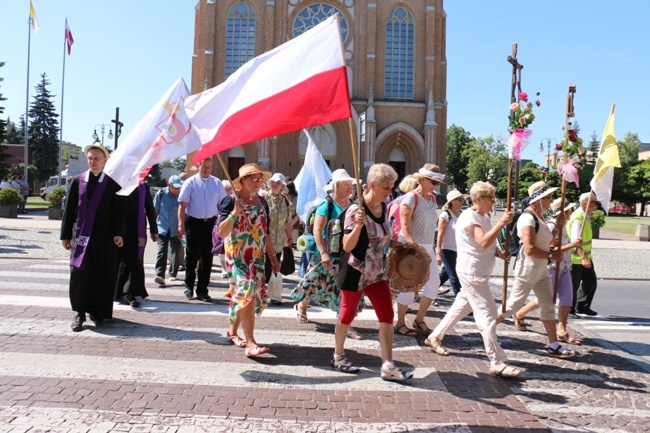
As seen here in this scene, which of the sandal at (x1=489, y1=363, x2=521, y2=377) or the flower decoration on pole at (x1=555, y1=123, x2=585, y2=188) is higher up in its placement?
the flower decoration on pole at (x1=555, y1=123, x2=585, y2=188)

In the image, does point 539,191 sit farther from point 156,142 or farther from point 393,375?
point 156,142

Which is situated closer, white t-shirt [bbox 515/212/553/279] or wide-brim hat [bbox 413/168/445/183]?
white t-shirt [bbox 515/212/553/279]

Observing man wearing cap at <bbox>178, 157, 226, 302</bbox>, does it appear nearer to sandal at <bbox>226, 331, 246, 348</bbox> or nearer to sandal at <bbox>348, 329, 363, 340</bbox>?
sandal at <bbox>226, 331, 246, 348</bbox>

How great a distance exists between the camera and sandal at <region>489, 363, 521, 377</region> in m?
5.02

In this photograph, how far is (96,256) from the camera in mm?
6512

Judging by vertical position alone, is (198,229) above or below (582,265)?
above

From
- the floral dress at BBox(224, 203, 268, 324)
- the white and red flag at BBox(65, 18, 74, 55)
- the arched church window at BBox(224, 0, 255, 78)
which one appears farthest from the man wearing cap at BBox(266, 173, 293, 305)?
the white and red flag at BBox(65, 18, 74, 55)

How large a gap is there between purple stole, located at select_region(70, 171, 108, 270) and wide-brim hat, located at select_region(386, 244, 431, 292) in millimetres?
3529

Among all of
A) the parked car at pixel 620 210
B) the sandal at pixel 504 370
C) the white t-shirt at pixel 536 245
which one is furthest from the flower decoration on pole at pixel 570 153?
the parked car at pixel 620 210

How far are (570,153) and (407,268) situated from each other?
2482mm

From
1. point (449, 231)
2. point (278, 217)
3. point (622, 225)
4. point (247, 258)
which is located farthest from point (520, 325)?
point (622, 225)

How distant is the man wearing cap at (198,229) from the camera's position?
27.1 feet

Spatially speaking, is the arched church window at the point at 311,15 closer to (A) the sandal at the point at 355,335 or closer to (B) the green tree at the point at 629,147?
(A) the sandal at the point at 355,335

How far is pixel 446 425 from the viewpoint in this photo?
3.96m
